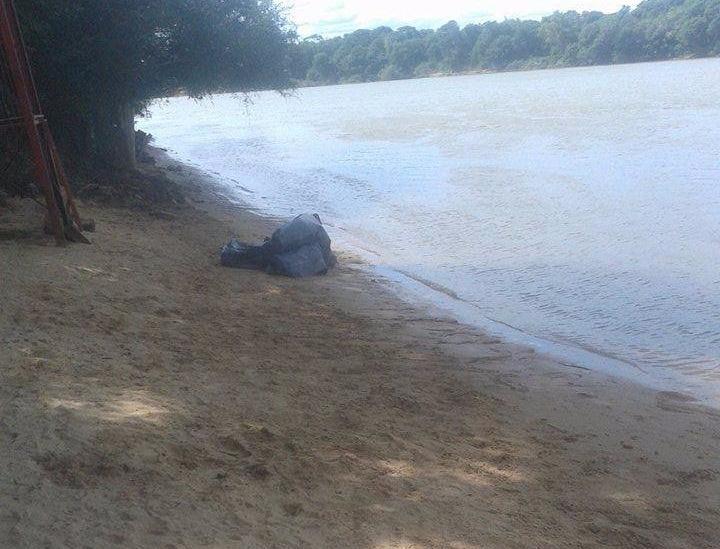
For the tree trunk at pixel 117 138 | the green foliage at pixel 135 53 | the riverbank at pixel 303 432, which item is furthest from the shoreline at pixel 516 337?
the tree trunk at pixel 117 138

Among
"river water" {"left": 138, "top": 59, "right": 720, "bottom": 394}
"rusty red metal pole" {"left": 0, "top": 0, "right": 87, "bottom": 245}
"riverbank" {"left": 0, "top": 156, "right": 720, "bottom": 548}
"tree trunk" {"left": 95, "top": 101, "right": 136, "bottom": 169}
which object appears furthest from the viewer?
"tree trunk" {"left": 95, "top": 101, "right": 136, "bottom": 169}

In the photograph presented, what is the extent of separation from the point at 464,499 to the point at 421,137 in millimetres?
32832

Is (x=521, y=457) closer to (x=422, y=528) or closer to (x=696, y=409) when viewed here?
(x=422, y=528)

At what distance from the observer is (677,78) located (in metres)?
58.5

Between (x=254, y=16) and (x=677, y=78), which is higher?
(x=254, y=16)

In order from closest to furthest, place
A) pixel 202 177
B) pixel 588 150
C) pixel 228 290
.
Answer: pixel 228 290 → pixel 202 177 → pixel 588 150

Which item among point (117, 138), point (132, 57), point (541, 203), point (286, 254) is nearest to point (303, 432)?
point (286, 254)

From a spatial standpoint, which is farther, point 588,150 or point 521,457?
point 588,150

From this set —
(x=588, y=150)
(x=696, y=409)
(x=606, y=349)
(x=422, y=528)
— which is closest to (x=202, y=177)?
(x=588, y=150)

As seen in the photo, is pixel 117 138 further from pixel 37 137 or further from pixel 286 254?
pixel 37 137

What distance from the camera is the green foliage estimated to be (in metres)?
14.4

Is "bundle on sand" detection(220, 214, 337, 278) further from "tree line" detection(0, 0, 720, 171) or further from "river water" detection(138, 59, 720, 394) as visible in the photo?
"tree line" detection(0, 0, 720, 171)

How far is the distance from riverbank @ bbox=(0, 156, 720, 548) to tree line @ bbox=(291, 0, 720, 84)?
235ft

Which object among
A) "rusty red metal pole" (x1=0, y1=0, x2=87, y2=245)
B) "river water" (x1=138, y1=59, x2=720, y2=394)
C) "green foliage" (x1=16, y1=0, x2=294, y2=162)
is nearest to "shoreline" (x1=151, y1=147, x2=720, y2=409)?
"river water" (x1=138, y1=59, x2=720, y2=394)
